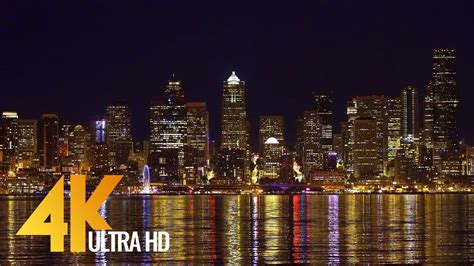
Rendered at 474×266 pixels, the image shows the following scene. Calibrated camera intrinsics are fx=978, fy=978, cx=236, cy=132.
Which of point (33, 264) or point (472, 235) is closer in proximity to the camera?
point (33, 264)

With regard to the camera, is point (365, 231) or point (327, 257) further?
point (365, 231)

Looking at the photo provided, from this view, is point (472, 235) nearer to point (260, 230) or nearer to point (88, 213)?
point (260, 230)

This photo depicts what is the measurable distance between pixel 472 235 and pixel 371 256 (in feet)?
73.0

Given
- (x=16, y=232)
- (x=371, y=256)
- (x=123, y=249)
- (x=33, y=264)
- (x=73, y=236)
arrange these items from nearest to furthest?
(x=33, y=264) → (x=371, y=256) → (x=123, y=249) → (x=73, y=236) → (x=16, y=232)

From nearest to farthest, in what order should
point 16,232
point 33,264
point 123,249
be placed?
point 33,264 < point 123,249 < point 16,232

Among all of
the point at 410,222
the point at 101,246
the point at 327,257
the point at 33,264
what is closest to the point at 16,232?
the point at 101,246

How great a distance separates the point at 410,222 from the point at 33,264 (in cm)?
5674

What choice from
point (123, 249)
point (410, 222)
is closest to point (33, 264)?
point (123, 249)

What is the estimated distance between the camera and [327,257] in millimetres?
63500

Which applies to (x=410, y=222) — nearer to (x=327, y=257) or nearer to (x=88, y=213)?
(x=88, y=213)

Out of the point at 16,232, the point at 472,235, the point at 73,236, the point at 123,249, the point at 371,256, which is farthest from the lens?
the point at 16,232

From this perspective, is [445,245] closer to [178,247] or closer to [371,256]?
[371,256]

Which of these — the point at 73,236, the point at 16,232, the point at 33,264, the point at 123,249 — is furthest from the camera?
the point at 16,232

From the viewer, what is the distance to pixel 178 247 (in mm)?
70125
